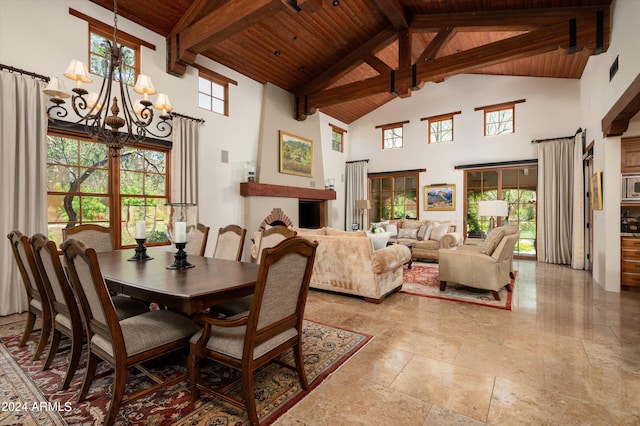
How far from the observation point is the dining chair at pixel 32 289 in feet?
6.95

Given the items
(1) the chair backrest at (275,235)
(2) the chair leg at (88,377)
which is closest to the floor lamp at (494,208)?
(1) the chair backrest at (275,235)

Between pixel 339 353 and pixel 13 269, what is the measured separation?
3.64m

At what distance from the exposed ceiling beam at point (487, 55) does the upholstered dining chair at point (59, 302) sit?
18.3ft

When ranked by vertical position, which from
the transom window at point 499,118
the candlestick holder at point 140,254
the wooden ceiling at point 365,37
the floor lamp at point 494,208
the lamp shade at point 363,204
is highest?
the wooden ceiling at point 365,37

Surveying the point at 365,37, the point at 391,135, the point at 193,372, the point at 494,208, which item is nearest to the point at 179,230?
the point at 193,372

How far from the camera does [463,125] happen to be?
25.5ft

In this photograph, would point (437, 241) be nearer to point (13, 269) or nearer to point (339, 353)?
point (339, 353)

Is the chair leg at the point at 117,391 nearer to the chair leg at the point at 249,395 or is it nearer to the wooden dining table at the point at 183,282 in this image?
the wooden dining table at the point at 183,282

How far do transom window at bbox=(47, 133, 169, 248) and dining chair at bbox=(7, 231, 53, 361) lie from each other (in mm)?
1479

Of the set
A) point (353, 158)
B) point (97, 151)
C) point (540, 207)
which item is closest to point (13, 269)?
point (97, 151)

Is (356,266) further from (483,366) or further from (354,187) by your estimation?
(354,187)

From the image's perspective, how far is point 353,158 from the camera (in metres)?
9.59

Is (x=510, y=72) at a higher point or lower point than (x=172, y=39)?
higher

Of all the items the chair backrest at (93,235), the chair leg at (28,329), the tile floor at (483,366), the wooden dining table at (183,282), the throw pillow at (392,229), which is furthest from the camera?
the throw pillow at (392,229)
